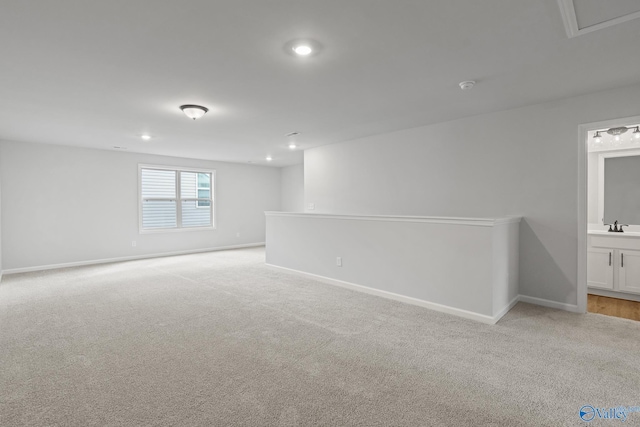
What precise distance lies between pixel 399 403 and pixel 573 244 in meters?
2.95

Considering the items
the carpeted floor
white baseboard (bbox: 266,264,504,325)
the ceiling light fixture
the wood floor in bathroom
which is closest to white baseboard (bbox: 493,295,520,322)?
white baseboard (bbox: 266,264,504,325)

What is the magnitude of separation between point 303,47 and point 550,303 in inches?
152

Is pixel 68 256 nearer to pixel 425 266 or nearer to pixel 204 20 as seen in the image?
pixel 204 20

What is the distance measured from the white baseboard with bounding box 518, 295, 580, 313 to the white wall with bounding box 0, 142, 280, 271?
23.0 ft

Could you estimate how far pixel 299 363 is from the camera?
2.29 metres

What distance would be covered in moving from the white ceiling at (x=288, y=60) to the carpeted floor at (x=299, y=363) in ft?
7.83

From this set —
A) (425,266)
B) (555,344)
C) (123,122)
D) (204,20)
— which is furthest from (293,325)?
(123,122)

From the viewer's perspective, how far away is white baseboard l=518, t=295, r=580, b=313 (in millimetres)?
3418

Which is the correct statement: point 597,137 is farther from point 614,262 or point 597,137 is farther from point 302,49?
point 302,49

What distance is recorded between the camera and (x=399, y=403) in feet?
5.97

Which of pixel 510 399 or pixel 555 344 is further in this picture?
pixel 555 344

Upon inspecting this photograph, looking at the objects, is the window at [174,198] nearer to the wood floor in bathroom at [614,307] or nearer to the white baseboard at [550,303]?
the white baseboard at [550,303]

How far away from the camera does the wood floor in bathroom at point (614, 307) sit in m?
3.39

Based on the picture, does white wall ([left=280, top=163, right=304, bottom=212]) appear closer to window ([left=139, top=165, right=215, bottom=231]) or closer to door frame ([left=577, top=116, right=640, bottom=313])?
window ([left=139, top=165, right=215, bottom=231])
